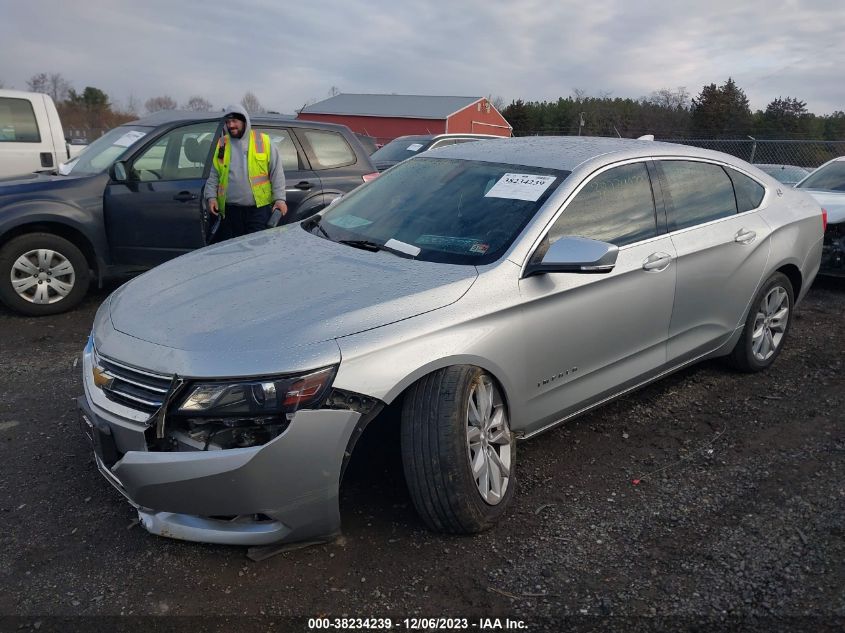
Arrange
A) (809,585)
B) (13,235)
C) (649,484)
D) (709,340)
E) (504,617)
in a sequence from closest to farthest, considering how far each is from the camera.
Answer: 1. (504,617)
2. (809,585)
3. (649,484)
4. (709,340)
5. (13,235)

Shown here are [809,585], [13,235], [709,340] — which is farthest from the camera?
[13,235]

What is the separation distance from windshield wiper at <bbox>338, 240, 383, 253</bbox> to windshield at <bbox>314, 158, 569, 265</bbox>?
1cm

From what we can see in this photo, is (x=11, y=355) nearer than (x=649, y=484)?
No

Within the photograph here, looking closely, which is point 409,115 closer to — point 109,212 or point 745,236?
point 109,212

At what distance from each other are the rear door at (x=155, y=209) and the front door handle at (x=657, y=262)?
410cm

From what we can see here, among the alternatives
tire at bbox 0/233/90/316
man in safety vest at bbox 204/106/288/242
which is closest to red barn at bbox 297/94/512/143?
tire at bbox 0/233/90/316

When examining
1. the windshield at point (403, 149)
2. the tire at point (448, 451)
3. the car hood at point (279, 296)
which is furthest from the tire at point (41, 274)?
the windshield at point (403, 149)

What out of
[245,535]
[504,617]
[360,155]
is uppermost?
[360,155]

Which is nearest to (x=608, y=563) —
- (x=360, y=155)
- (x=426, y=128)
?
(x=360, y=155)

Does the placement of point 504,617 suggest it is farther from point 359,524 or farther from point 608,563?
point 359,524

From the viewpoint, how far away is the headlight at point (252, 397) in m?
2.47

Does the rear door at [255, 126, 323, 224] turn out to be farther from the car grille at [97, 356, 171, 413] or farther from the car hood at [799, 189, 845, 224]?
the car hood at [799, 189, 845, 224]

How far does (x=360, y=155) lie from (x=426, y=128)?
3771 centimetres

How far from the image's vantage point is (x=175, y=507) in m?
2.55
